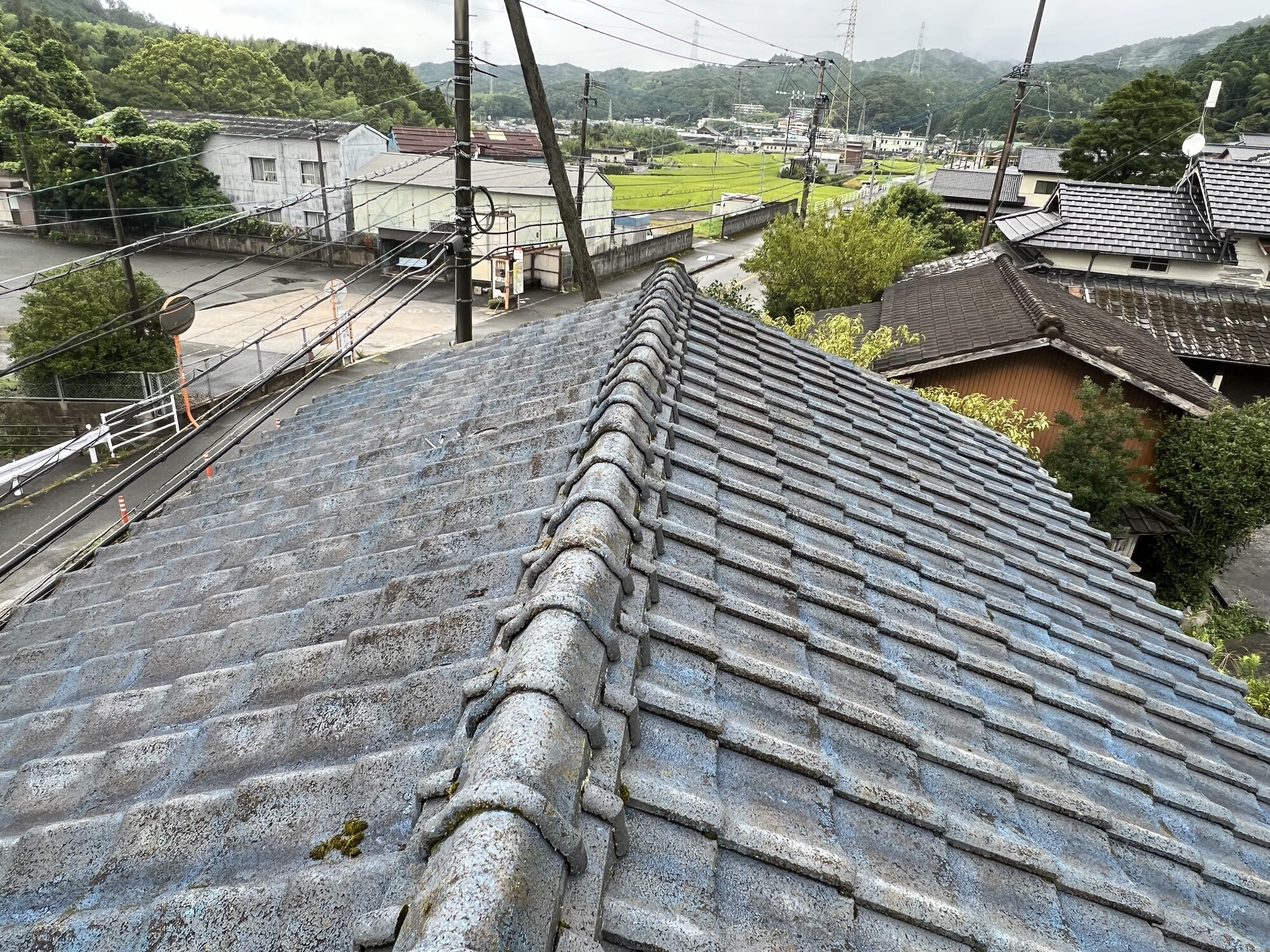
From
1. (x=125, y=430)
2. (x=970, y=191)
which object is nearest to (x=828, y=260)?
(x=125, y=430)

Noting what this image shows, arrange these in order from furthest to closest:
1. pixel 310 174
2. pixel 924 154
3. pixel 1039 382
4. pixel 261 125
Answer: pixel 924 154
pixel 261 125
pixel 310 174
pixel 1039 382

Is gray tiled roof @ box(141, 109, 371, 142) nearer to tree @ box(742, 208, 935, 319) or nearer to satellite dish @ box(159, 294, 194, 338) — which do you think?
tree @ box(742, 208, 935, 319)

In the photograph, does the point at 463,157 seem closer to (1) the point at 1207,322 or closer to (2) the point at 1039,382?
(2) the point at 1039,382

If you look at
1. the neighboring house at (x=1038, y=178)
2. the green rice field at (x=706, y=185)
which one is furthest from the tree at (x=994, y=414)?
the neighboring house at (x=1038, y=178)

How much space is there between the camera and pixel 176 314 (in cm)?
998

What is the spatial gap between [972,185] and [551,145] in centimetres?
4763

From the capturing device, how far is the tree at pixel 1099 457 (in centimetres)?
1380

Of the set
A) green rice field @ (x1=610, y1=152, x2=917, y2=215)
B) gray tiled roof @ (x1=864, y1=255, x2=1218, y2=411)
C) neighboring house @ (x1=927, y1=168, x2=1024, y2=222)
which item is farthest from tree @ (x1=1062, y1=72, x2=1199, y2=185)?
gray tiled roof @ (x1=864, y1=255, x2=1218, y2=411)

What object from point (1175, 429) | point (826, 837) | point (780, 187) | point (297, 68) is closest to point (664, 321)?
point (826, 837)

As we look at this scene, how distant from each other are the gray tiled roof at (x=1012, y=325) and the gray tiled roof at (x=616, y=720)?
1101cm

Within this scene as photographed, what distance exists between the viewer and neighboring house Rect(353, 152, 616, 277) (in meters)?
38.9

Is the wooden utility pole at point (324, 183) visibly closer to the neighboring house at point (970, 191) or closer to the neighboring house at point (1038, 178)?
the neighboring house at point (970, 191)

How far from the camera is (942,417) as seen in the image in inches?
325

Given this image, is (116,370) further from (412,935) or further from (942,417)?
(412,935)
